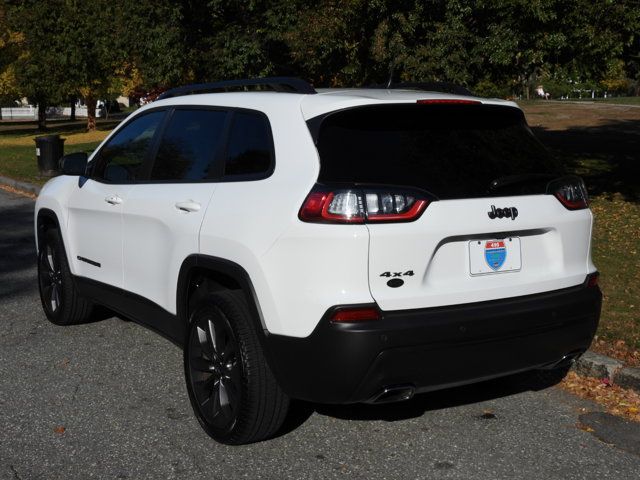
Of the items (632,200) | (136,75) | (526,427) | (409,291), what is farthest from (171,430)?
(136,75)

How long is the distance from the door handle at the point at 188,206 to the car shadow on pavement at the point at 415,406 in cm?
125

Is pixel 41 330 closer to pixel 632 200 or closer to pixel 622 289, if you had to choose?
pixel 622 289

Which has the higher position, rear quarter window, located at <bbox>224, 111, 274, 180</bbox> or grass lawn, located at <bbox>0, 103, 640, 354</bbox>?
rear quarter window, located at <bbox>224, 111, 274, 180</bbox>

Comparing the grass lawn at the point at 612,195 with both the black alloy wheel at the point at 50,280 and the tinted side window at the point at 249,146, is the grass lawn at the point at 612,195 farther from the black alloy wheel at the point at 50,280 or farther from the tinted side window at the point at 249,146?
the black alloy wheel at the point at 50,280

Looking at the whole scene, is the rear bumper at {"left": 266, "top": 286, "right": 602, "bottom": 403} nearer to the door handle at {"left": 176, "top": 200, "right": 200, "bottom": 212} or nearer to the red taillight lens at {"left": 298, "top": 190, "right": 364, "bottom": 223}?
the red taillight lens at {"left": 298, "top": 190, "right": 364, "bottom": 223}

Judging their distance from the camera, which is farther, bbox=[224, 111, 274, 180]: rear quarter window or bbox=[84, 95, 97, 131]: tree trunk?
bbox=[84, 95, 97, 131]: tree trunk

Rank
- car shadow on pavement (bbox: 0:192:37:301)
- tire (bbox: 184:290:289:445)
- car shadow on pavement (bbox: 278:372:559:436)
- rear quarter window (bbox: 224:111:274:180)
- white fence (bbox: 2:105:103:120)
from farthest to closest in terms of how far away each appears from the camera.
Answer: white fence (bbox: 2:105:103:120) → car shadow on pavement (bbox: 0:192:37:301) → car shadow on pavement (bbox: 278:372:559:436) → rear quarter window (bbox: 224:111:274:180) → tire (bbox: 184:290:289:445)

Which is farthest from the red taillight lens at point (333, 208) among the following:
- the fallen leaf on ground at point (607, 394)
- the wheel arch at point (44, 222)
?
the wheel arch at point (44, 222)

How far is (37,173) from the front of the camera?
1981cm

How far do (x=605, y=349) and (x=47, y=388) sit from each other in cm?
358

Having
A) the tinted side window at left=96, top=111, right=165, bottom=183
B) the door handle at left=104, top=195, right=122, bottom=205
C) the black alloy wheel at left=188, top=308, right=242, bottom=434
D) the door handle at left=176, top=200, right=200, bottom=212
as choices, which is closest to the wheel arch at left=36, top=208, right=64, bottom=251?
the tinted side window at left=96, top=111, right=165, bottom=183

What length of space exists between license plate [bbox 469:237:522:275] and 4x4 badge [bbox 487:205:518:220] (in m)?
0.11

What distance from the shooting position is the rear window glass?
3799 millimetres

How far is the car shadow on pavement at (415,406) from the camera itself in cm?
472
